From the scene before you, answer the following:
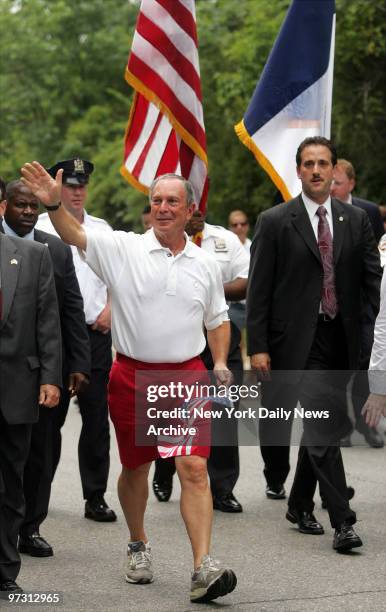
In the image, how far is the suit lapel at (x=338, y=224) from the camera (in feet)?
27.0

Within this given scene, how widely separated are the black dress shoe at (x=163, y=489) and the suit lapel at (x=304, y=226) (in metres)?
2.25

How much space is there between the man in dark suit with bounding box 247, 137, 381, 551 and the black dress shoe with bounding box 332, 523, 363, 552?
26 cm

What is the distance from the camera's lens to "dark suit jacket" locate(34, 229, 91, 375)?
322 inches

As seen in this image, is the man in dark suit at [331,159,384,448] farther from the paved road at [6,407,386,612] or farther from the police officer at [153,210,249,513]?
the paved road at [6,407,386,612]

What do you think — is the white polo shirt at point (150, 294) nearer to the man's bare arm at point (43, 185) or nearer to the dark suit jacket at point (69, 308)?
the man's bare arm at point (43, 185)

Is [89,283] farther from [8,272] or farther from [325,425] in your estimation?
[8,272]

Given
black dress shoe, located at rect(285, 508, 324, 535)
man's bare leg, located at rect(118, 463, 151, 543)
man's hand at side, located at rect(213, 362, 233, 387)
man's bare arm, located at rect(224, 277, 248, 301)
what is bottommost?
black dress shoe, located at rect(285, 508, 324, 535)

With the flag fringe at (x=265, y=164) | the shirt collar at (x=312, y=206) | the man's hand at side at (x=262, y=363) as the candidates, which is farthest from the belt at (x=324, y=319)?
the flag fringe at (x=265, y=164)

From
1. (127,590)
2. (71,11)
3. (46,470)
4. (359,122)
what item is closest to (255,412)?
(46,470)

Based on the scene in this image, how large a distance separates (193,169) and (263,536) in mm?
2894

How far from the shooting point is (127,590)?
6.93m

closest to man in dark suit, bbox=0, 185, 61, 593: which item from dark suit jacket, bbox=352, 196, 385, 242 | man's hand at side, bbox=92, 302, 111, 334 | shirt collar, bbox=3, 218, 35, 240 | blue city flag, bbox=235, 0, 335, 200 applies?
shirt collar, bbox=3, 218, 35, 240

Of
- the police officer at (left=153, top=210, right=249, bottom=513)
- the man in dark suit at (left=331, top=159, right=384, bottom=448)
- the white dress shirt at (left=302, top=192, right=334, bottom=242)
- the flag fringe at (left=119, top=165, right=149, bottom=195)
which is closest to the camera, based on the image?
the white dress shirt at (left=302, top=192, right=334, bottom=242)

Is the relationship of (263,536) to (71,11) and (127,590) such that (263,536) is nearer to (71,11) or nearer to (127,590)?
(127,590)
